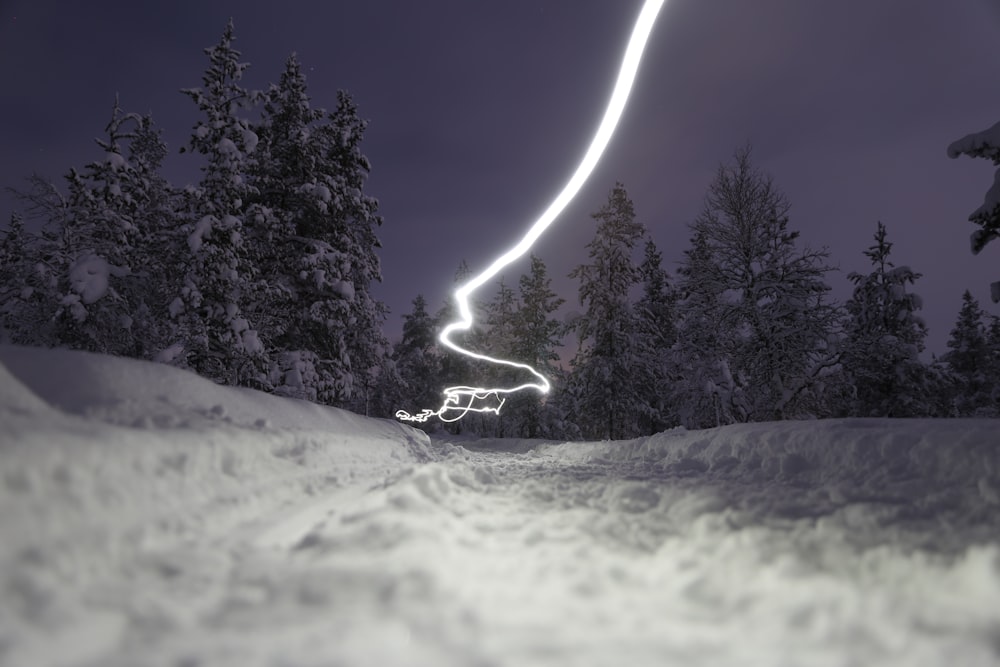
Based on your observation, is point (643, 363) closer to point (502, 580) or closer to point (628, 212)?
point (628, 212)

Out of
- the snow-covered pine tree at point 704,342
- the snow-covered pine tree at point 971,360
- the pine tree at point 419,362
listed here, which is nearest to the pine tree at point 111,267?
the snow-covered pine tree at point 704,342

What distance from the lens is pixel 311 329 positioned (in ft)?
58.5

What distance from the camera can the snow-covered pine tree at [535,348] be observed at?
33375 millimetres

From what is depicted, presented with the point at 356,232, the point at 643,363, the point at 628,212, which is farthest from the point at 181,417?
the point at 628,212

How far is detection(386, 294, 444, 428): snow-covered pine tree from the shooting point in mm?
41719

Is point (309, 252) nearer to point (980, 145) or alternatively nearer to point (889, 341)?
point (980, 145)

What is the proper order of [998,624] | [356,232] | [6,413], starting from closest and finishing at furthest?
[998,624] → [6,413] → [356,232]

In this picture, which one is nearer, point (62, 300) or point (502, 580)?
point (502, 580)

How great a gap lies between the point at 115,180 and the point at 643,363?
24667mm

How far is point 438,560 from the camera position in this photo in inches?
114

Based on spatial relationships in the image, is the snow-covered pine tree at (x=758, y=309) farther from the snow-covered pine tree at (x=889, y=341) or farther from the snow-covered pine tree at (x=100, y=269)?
the snow-covered pine tree at (x=100, y=269)

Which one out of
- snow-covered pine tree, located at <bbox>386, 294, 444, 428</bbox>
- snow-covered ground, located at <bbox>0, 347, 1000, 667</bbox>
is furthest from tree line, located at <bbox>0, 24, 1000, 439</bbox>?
snow-covered pine tree, located at <bbox>386, 294, 444, 428</bbox>

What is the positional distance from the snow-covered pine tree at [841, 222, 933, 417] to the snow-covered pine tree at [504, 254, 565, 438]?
17.6 meters

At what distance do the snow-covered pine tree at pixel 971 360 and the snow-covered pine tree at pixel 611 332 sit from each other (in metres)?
28.8
